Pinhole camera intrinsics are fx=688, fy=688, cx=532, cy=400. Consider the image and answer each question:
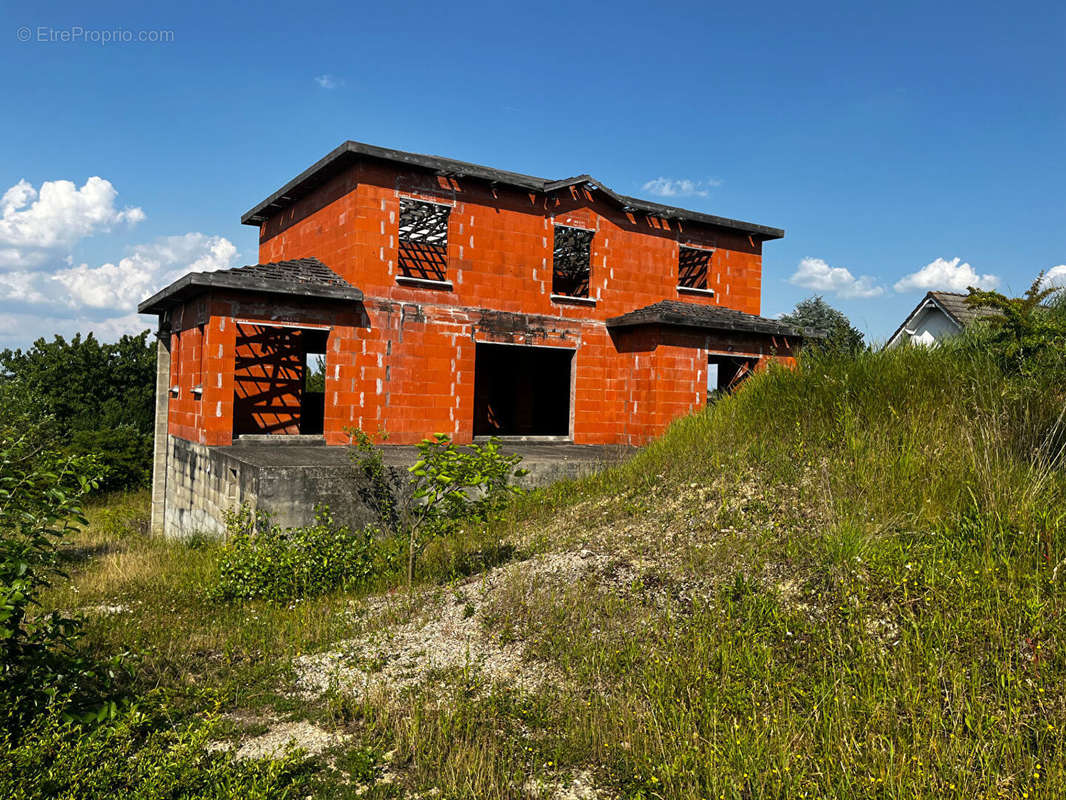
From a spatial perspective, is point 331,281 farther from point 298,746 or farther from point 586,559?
point 298,746

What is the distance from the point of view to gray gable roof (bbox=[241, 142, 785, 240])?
12867 millimetres

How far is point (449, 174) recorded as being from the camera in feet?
44.4

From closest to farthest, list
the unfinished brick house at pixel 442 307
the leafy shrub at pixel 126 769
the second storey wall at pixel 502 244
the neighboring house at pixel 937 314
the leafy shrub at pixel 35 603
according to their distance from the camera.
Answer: the leafy shrub at pixel 126 769 → the leafy shrub at pixel 35 603 → the unfinished brick house at pixel 442 307 → the second storey wall at pixel 502 244 → the neighboring house at pixel 937 314

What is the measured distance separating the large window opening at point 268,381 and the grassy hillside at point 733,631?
5977mm

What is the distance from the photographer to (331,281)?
12766 mm

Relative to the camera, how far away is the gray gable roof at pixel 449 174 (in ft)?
42.2

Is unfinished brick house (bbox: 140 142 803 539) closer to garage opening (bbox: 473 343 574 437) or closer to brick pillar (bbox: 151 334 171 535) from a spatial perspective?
brick pillar (bbox: 151 334 171 535)

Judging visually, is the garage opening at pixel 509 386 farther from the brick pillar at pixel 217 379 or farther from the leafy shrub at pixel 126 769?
the leafy shrub at pixel 126 769

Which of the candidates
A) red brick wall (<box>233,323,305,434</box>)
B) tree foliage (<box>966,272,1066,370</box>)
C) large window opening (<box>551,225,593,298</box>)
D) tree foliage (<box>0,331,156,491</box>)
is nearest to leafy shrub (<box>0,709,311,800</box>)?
tree foliage (<box>966,272,1066,370</box>)

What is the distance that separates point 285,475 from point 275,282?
4.15m

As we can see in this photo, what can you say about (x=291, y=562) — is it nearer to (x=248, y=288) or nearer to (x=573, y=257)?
(x=248, y=288)

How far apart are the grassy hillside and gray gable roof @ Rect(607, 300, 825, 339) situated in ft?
19.4

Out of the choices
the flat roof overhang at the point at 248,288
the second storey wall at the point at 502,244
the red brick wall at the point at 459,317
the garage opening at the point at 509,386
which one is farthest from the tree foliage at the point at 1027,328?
the garage opening at the point at 509,386

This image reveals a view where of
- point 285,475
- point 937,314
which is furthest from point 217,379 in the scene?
point 937,314
